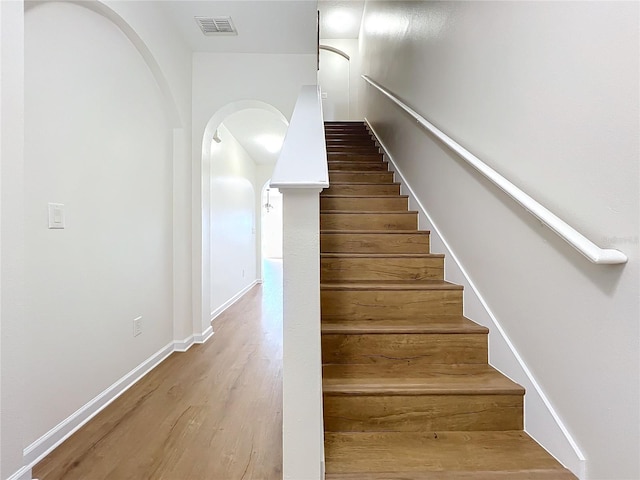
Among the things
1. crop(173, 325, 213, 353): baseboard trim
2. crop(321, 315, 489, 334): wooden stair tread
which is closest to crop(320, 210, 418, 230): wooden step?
crop(321, 315, 489, 334): wooden stair tread

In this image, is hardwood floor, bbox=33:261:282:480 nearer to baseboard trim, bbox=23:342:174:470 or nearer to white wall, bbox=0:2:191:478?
baseboard trim, bbox=23:342:174:470

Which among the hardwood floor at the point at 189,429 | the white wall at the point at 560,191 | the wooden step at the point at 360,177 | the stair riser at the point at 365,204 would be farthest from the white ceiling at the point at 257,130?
the hardwood floor at the point at 189,429

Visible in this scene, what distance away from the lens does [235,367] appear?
8.80 ft

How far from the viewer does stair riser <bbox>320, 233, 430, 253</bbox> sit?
231 cm

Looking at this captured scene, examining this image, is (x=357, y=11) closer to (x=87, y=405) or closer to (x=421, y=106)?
(x=421, y=106)

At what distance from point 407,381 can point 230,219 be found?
168 inches

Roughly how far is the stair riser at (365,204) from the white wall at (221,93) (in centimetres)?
119

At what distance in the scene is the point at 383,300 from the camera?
5.96ft

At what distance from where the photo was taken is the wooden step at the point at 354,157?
12.2ft

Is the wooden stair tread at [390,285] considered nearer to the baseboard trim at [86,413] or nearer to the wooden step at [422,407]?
the wooden step at [422,407]

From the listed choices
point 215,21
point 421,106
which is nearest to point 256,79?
point 215,21

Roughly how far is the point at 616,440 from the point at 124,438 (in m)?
2.02

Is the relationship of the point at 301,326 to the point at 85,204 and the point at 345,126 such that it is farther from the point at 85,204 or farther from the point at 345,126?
the point at 345,126

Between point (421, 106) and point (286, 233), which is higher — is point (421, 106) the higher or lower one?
the higher one
